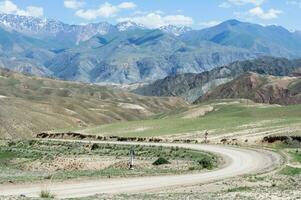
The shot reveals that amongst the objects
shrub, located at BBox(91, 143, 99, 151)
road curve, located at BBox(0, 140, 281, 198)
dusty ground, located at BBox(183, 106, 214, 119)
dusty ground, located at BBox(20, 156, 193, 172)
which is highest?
dusty ground, located at BBox(183, 106, 214, 119)

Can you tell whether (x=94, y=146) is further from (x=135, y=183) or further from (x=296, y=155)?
(x=135, y=183)

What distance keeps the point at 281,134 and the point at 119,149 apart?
23722 mm

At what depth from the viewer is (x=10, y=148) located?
86812 millimetres

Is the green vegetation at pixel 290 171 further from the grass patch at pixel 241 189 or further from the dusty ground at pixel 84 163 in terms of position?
the grass patch at pixel 241 189

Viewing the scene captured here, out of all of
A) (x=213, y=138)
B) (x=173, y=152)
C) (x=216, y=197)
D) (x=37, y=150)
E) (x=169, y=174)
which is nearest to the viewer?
(x=216, y=197)

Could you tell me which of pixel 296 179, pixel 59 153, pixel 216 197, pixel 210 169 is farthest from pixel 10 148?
pixel 216 197

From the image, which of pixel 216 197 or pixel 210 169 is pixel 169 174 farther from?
pixel 216 197

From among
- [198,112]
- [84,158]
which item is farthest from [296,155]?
[198,112]

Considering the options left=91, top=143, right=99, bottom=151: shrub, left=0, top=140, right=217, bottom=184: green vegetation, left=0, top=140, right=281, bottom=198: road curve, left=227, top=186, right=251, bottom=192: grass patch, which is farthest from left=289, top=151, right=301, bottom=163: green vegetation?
left=91, top=143, right=99, bottom=151: shrub

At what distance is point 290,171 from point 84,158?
27.9 m

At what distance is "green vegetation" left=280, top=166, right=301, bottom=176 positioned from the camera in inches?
1924

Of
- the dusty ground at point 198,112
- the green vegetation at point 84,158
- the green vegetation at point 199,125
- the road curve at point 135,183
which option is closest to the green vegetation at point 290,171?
the road curve at point 135,183

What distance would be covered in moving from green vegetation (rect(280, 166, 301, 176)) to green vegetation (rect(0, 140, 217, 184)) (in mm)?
6417

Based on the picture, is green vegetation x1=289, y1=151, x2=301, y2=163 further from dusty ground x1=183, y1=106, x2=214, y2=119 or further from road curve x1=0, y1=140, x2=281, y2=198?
dusty ground x1=183, y1=106, x2=214, y2=119
